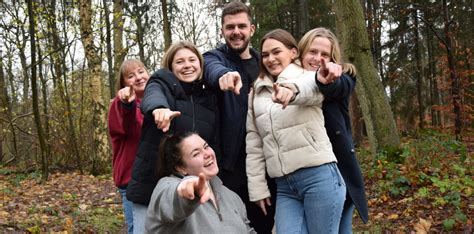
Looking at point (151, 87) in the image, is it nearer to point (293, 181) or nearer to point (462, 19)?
point (293, 181)

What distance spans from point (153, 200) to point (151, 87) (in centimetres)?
75

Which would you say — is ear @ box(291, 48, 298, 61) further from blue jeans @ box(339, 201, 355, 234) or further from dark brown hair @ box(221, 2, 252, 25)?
blue jeans @ box(339, 201, 355, 234)

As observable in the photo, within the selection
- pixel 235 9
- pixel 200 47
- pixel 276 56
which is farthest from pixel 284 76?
pixel 200 47

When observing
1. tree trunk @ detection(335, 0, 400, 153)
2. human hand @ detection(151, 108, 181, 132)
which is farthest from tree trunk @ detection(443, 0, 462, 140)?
human hand @ detection(151, 108, 181, 132)

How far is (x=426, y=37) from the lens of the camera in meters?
23.0

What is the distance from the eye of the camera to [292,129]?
2748 millimetres

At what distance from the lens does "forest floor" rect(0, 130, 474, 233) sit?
5773mm

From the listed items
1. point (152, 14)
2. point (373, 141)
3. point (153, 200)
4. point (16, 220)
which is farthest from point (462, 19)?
point (153, 200)

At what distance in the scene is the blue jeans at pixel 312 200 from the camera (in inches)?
108

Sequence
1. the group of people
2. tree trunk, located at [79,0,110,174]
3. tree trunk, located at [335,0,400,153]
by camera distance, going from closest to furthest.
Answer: the group of people < tree trunk, located at [335,0,400,153] < tree trunk, located at [79,0,110,174]

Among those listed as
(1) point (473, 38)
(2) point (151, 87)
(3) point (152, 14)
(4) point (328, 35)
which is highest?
(3) point (152, 14)

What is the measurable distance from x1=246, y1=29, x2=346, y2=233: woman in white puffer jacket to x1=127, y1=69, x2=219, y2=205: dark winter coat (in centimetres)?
36

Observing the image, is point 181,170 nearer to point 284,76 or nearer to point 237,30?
point 284,76

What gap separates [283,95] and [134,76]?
1.71 metres
